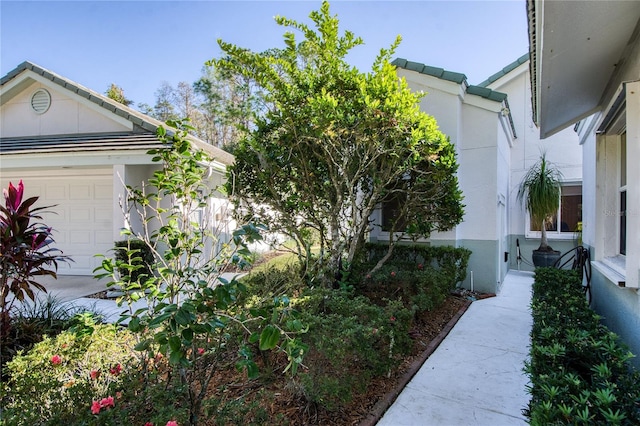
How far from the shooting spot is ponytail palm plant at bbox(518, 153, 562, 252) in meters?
9.59

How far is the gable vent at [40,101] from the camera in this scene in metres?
10.4

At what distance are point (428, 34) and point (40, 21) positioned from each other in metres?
8.52

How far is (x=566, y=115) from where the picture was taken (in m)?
4.55

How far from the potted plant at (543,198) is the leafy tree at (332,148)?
195 inches

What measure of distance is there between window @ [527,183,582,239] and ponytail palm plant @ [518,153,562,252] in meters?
0.50

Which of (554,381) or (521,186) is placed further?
(521,186)

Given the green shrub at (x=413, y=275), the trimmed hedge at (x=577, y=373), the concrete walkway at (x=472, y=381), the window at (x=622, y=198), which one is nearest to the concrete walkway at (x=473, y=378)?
the concrete walkway at (x=472, y=381)

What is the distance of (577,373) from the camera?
1.99 metres

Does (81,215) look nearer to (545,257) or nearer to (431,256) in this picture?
(431,256)

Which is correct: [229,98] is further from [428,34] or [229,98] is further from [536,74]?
[536,74]

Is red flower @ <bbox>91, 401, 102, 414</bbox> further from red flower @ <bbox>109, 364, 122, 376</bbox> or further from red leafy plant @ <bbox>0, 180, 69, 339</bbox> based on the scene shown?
red leafy plant @ <bbox>0, 180, 69, 339</bbox>

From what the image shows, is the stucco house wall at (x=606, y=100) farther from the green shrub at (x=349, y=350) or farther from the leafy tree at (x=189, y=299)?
the leafy tree at (x=189, y=299)

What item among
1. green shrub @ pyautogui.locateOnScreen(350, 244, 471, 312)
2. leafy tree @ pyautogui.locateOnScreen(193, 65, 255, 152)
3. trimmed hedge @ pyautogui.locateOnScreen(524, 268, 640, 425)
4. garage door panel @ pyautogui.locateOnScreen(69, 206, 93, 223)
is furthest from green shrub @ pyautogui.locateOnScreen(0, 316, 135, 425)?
leafy tree @ pyautogui.locateOnScreen(193, 65, 255, 152)

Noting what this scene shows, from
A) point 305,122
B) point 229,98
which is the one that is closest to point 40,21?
point 305,122
